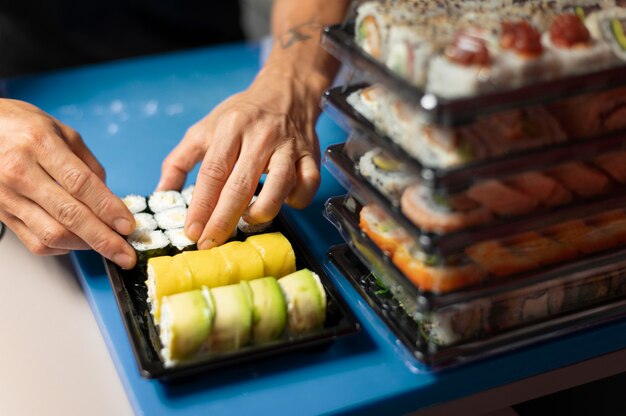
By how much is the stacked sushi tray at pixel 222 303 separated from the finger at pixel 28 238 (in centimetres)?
14

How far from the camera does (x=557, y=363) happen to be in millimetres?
1341

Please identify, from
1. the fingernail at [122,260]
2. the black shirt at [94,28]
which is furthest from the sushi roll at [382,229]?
the black shirt at [94,28]

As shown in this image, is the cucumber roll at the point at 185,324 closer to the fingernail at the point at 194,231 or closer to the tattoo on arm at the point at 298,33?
the fingernail at the point at 194,231

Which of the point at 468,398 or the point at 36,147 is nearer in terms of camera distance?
A: the point at 468,398

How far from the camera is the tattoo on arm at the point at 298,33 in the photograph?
6.81ft

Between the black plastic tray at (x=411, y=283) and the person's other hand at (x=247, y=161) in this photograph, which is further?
the person's other hand at (x=247, y=161)

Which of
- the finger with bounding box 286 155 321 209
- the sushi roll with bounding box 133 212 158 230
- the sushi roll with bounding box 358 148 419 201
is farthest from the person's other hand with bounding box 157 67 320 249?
the sushi roll with bounding box 358 148 419 201

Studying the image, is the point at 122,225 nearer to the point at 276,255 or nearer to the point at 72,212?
the point at 72,212

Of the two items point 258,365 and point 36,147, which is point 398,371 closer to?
point 258,365

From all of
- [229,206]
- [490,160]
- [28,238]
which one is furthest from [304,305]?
[28,238]

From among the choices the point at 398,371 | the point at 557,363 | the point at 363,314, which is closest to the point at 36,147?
the point at 363,314

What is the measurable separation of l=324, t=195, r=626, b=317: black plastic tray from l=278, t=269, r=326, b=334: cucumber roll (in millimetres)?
117

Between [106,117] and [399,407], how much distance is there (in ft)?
4.20

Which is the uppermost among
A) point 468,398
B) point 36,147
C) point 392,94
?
point 392,94
